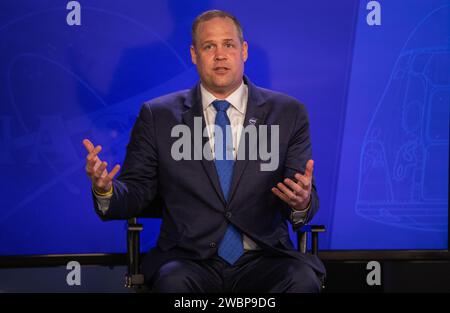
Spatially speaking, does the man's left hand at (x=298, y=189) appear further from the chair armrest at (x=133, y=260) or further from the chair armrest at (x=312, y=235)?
the chair armrest at (x=133, y=260)

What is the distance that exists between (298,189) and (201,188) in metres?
0.54

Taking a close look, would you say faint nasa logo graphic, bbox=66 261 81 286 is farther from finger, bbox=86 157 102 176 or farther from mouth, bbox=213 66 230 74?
mouth, bbox=213 66 230 74

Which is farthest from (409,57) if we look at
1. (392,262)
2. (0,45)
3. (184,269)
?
(0,45)

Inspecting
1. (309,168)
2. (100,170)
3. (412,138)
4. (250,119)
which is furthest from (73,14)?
(412,138)

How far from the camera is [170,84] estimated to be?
4.23 meters

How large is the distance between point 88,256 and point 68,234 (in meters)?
0.19

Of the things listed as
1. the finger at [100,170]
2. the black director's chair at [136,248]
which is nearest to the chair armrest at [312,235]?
the black director's chair at [136,248]

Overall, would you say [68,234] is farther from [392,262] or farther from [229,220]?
[392,262]

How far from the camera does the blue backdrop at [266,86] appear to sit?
4.14 metres

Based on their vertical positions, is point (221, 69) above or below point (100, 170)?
above

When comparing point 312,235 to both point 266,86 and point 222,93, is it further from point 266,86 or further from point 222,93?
point 266,86

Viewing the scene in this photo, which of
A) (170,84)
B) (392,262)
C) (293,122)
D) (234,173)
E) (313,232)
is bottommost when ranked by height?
(392,262)

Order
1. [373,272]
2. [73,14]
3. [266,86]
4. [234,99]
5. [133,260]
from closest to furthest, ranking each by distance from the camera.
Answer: [133,260]
[234,99]
[73,14]
[266,86]
[373,272]

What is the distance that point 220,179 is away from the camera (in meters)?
3.28
